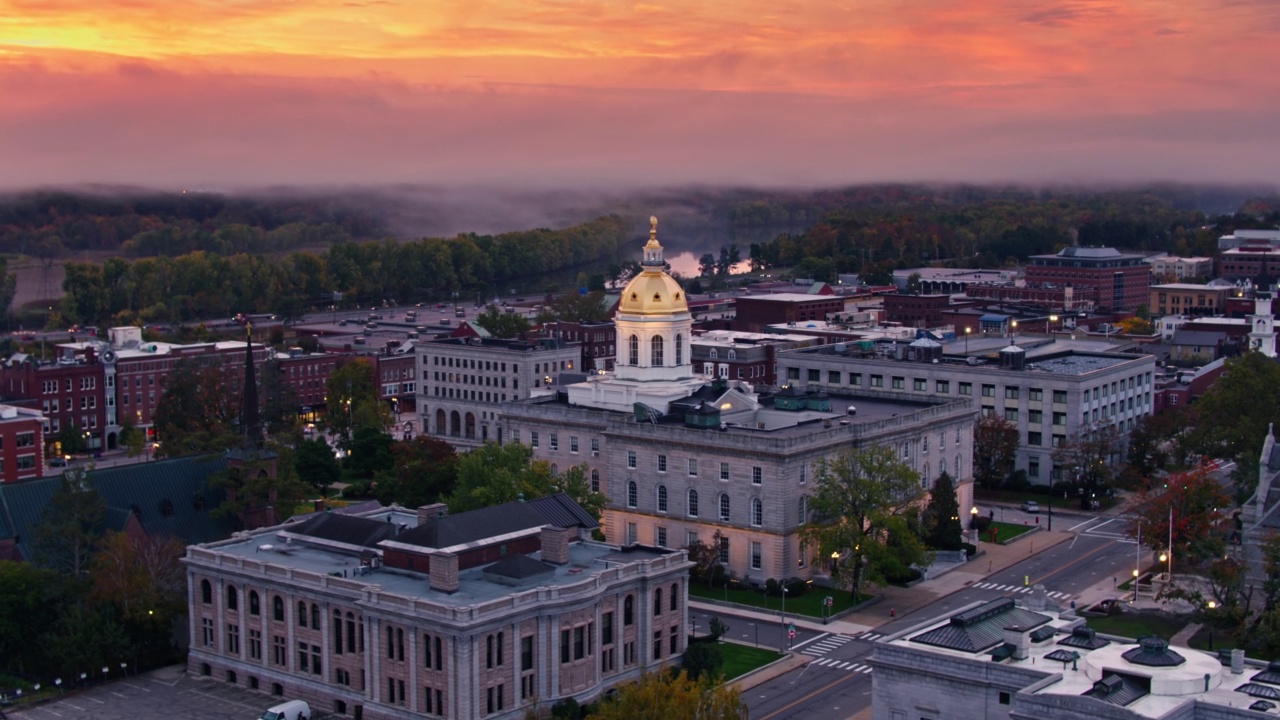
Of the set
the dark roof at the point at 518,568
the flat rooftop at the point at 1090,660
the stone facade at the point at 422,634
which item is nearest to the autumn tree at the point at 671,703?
the flat rooftop at the point at 1090,660

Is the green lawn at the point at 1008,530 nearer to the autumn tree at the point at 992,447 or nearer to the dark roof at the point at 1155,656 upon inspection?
the autumn tree at the point at 992,447

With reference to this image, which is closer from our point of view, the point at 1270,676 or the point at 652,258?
the point at 1270,676

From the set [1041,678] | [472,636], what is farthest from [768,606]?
[1041,678]

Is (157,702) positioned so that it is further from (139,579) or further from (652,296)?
(652,296)

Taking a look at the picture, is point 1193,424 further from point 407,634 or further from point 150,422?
point 150,422

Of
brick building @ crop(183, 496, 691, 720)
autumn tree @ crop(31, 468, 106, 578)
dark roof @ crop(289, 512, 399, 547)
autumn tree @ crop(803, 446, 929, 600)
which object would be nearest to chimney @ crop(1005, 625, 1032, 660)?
brick building @ crop(183, 496, 691, 720)

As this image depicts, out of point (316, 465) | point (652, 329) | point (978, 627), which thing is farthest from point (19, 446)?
point (978, 627)
